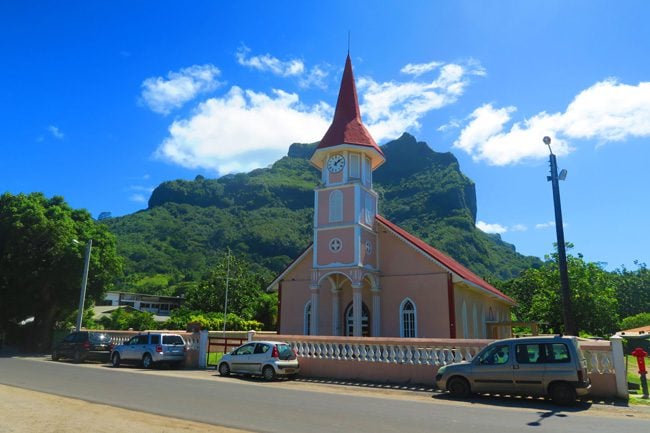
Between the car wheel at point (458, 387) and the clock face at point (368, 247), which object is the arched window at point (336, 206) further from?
the car wheel at point (458, 387)

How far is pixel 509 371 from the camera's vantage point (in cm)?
1252

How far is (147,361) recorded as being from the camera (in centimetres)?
2133

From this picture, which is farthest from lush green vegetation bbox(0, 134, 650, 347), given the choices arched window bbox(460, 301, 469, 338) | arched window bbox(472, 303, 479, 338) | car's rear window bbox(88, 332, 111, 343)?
car's rear window bbox(88, 332, 111, 343)

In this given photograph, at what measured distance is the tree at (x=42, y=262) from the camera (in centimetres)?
3016

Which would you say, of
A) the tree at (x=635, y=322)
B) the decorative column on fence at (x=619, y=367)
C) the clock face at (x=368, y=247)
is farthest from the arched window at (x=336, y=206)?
the tree at (x=635, y=322)

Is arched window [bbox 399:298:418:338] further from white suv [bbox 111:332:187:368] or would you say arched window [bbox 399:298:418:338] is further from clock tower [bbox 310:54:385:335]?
white suv [bbox 111:332:187:368]

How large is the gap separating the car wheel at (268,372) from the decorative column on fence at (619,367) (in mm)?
10613

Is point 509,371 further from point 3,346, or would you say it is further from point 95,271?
point 3,346

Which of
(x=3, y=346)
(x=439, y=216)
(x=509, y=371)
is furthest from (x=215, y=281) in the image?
(x=439, y=216)

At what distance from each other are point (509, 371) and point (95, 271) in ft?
91.5

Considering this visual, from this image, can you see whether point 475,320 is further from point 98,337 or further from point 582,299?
point 98,337

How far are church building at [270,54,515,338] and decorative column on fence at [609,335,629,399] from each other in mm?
10637

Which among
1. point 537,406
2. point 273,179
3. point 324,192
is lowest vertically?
point 537,406

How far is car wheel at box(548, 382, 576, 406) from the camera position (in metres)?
11.8
